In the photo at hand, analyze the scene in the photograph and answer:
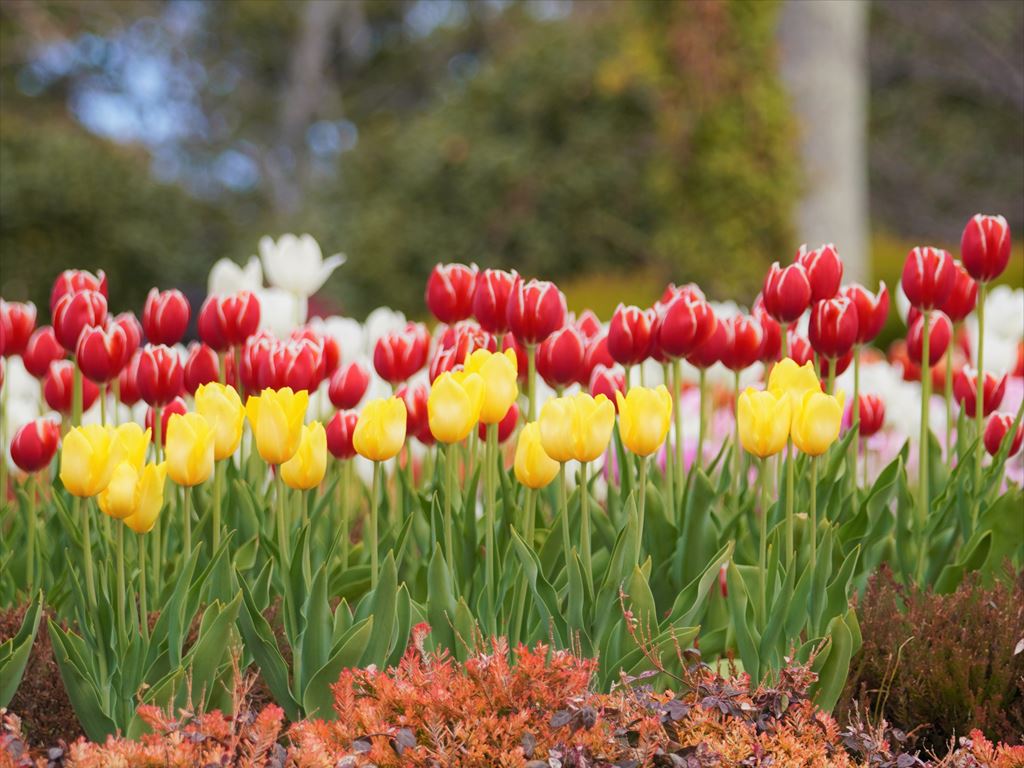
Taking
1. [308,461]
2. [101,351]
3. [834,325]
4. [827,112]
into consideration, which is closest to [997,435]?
[834,325]

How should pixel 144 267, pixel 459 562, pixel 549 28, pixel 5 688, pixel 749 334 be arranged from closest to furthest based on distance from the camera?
pixel 5 688, pixel 459 562, pixel 749 334, pixel 549 28, pixel 144 267

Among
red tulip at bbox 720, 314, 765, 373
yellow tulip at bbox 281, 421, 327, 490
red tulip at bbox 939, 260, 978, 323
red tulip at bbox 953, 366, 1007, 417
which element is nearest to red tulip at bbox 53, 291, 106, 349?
yellow tulip at bbox 281, 421, 327, 490

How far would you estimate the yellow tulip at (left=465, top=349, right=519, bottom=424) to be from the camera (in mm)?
2066

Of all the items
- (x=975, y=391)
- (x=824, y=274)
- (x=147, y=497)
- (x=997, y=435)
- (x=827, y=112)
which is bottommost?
(x=147, y=497)

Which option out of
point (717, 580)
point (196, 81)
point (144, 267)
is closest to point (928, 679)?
point (717, 580)

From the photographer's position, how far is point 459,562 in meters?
2.38

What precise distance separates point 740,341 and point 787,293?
0.19m

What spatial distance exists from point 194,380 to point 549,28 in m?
10.7

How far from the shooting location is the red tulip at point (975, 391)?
2.78 metres

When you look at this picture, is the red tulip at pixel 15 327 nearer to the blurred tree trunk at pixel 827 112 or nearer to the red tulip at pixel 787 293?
the red tulip at pixel 787 293

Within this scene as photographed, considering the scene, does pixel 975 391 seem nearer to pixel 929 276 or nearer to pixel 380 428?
pixel 929 276

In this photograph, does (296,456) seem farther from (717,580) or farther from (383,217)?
(383,217)

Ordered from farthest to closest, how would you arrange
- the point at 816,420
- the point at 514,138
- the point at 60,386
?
the point at 514,138 < the point at 60,386 < the point at 816,420

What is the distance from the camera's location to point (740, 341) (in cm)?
254
